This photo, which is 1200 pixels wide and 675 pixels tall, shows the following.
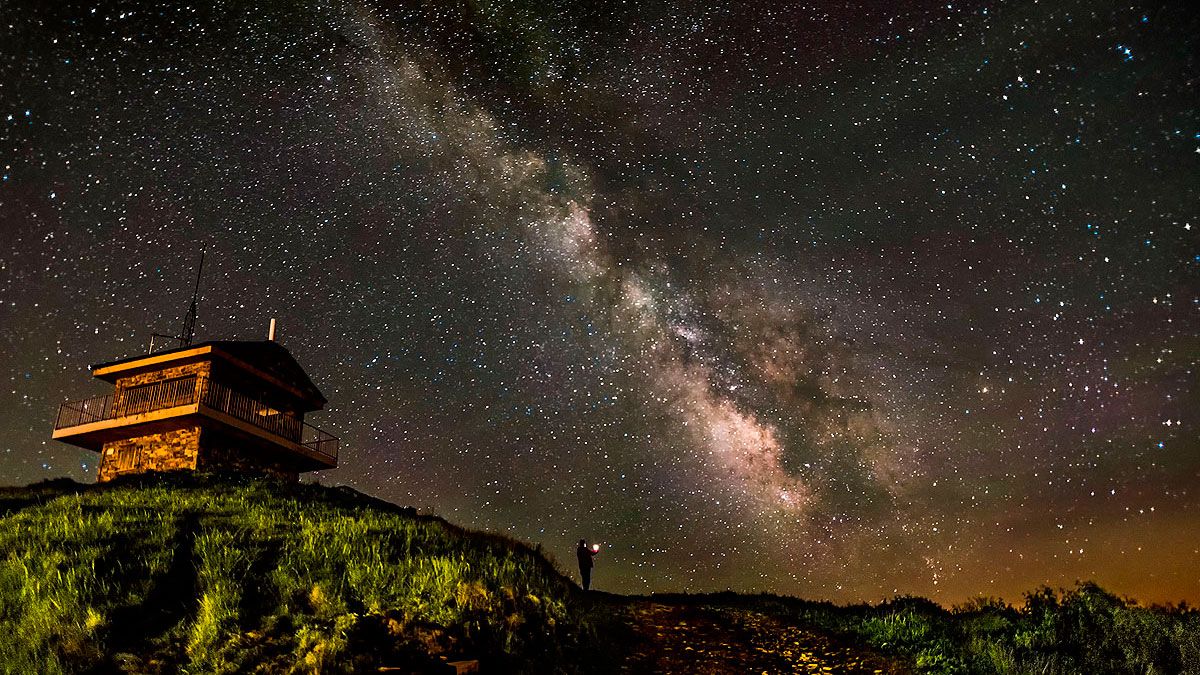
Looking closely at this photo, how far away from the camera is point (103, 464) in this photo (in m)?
30.1

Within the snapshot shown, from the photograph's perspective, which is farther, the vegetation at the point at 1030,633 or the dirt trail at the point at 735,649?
the vegetation at the point at 1030,633

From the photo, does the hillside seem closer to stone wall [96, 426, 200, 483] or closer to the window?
stone wall [96, 426, 200, 483]

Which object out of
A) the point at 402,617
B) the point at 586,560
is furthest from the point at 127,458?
the point at 402,617

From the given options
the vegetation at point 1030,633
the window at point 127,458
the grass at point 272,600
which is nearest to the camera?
the grass at point 272,600

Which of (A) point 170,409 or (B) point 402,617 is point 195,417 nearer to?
(A) point 170,409

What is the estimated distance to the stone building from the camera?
28.5m

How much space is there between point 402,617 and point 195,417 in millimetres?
22081

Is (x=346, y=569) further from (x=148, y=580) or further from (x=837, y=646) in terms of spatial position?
(x=837, y=646)

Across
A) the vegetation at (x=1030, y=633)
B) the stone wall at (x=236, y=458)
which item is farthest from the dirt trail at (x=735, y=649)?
the stone wall at (x=236, y=458)

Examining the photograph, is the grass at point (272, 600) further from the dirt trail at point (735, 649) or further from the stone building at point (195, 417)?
the stone building at point (195, 417)

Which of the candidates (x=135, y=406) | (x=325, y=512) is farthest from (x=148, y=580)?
(x=135, y=406)

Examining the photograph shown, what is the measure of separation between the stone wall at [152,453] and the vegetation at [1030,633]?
2146cm

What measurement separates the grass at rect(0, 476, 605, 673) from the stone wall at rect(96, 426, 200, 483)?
14549 millimetres

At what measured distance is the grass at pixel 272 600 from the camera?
8.85 meters
